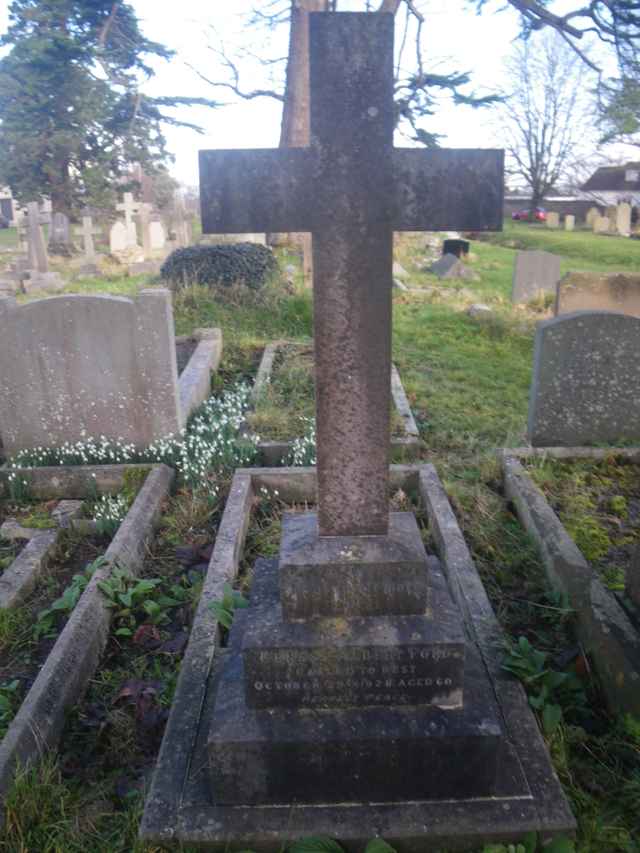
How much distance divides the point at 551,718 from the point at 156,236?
777 inches

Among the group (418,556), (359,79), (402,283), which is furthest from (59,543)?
(402,283)

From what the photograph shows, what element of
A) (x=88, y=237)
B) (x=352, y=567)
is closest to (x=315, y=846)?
(x=352, y=567)

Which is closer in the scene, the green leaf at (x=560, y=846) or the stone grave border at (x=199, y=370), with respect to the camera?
the green leaf at (x=560, y=846)

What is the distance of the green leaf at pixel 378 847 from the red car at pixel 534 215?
142 ft

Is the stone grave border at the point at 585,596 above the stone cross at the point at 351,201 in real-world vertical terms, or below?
below

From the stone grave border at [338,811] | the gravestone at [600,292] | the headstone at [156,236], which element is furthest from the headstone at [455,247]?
the stone grave border at [338,811]

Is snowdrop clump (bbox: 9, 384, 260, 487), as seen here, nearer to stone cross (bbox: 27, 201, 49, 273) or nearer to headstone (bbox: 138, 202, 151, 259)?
stone cross (bbox: 27, 201, 49, 273)

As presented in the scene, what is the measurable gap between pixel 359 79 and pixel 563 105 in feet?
161

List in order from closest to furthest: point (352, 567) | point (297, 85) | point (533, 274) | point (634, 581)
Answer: point (352, 567)
point (634, 581)
point (533, 274)
point (297, 85)

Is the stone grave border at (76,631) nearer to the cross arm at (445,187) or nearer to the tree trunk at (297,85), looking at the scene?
the cross arm at (445,187)

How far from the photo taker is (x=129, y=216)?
19.7 m

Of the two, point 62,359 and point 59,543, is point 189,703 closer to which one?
point 59,543

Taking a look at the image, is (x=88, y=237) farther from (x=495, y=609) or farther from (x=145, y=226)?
(x=495, y=609)

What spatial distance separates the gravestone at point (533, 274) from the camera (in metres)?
12.2
